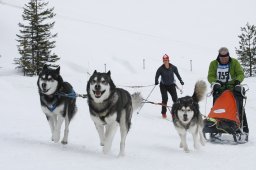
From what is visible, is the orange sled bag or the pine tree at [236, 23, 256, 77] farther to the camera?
the pine tree at [236, 23, 256, 77]

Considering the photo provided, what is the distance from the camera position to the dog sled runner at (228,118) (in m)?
6.83

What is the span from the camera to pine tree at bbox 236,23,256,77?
36938mm

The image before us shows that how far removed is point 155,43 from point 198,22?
29.9 metres

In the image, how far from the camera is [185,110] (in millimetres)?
6320

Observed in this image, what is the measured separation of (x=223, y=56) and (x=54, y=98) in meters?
3.21

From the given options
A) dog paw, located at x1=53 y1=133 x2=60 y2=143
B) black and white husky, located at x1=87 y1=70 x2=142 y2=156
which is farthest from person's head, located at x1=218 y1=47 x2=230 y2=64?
dog paw, located at x1=53 y1=133 x2=60 y2=143

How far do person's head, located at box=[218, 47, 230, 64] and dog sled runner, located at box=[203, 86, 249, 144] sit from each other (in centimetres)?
58

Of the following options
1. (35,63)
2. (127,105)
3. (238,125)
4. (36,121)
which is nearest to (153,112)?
(36,121)

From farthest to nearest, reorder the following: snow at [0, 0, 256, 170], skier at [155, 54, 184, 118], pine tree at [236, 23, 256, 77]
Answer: pine tree at [236, 23, 256, 77] → skier at [155, 54, 184, 118] → snow at [0, 0, 256, 170]

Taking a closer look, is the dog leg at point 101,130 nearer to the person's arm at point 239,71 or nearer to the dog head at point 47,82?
the dog head at point 47,82

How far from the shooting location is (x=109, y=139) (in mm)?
5344

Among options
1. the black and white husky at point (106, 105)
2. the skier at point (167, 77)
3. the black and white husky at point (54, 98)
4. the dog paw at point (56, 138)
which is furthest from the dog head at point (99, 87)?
the skier at point (167, 77)

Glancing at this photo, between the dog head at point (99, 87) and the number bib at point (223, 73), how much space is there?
269 centimetres

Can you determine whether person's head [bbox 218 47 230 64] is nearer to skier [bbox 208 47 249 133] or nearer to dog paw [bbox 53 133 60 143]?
skier [bbox 208 47 249 133]
